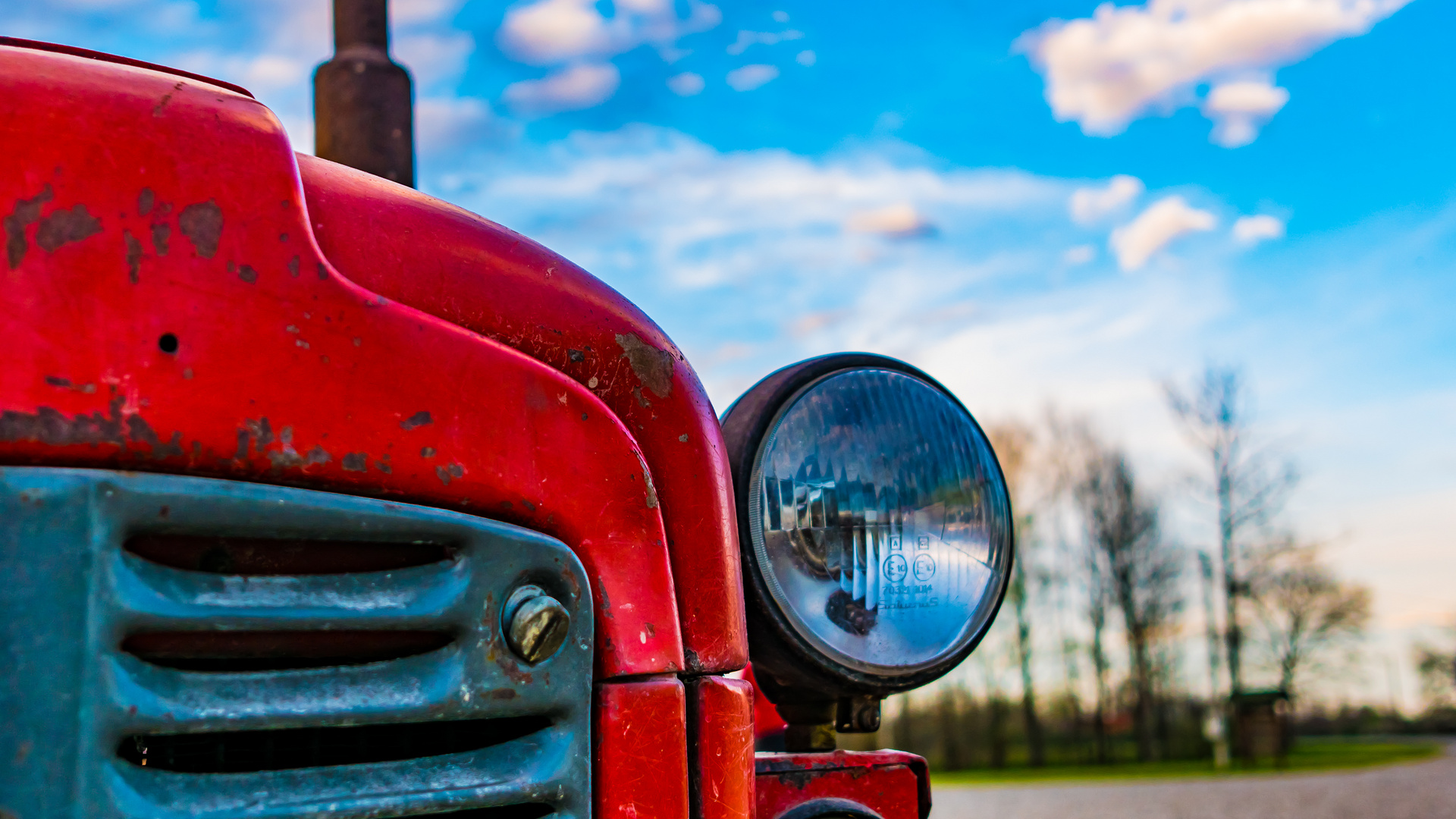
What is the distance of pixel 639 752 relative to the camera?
108 cm

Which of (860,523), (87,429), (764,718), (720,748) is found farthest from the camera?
(764,718)

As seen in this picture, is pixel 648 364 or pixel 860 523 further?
pixel 860 523

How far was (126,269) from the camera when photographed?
90 cm

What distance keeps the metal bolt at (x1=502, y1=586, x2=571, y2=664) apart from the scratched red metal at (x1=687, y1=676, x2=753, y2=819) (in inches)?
7.4

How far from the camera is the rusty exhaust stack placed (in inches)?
80.7

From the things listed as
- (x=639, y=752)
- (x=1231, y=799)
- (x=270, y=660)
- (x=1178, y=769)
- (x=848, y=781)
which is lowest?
(x=1178, y=769)

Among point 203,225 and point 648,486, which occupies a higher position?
point 203,225

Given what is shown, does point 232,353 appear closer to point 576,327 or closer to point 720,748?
point 576,327

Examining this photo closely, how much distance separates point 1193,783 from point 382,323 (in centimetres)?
2132

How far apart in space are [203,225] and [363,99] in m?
1.20

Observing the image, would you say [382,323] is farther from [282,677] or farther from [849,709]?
[849,709]

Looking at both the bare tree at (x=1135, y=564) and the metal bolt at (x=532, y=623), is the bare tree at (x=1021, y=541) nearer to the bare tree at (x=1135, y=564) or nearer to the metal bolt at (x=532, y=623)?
the bare tree at (x=1135, y=564)

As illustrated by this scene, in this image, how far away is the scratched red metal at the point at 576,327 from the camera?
1079mm

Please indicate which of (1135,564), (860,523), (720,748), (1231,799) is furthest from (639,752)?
(1135,564)
